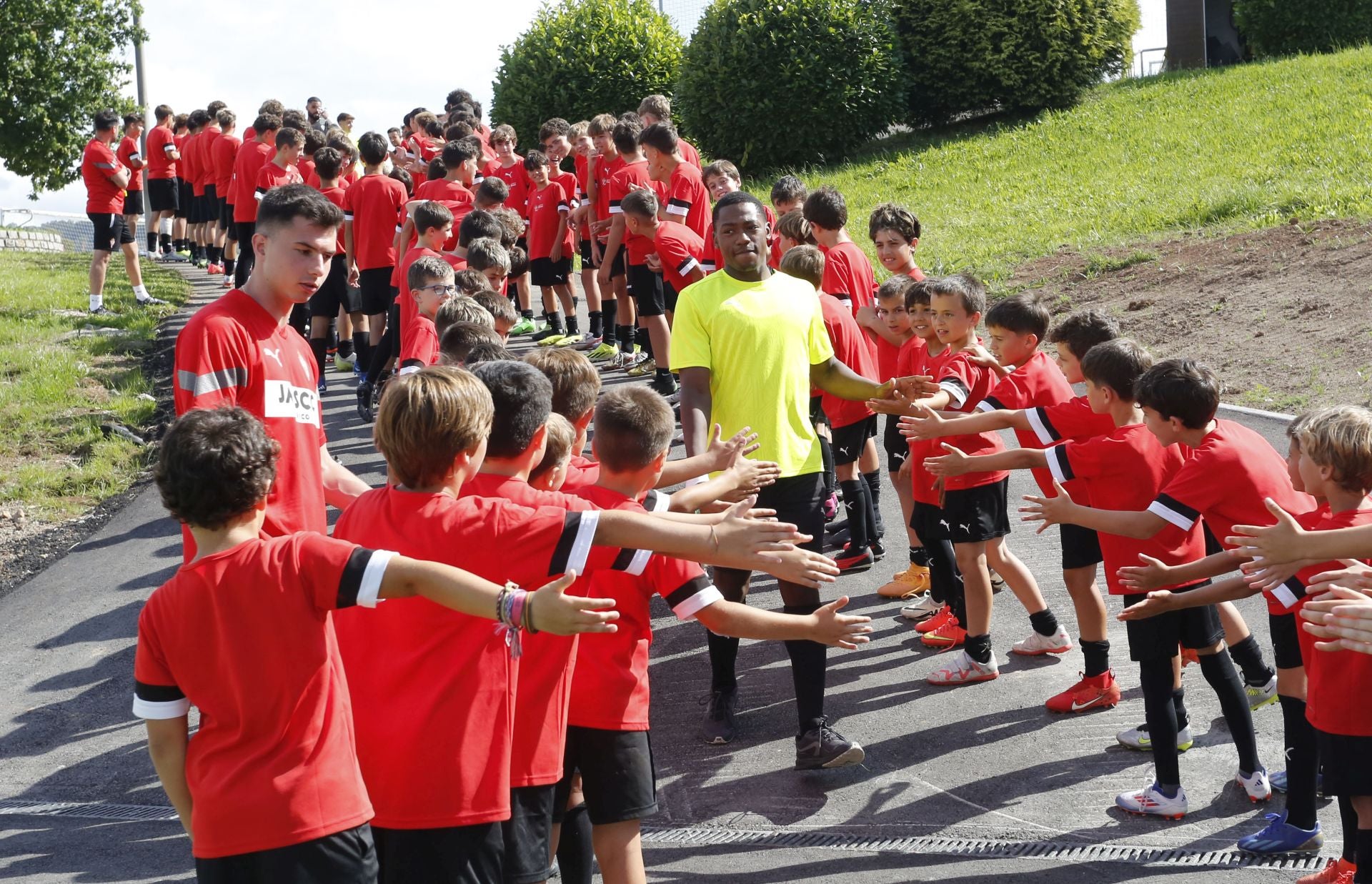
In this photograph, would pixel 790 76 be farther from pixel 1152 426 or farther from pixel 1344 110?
pixel 1152 426

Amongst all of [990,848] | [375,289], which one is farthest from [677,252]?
[990,848]

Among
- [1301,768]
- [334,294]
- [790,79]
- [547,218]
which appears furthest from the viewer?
[790,79]

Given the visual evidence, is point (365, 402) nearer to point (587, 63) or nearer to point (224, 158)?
point (224, 158)

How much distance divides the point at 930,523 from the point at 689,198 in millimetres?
4945

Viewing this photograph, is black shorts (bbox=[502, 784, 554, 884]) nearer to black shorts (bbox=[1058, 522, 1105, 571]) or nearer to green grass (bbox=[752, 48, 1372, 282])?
black shorts (bbox=[1058, 522, 1105, 571])

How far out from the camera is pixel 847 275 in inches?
309

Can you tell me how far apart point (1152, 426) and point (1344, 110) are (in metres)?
14.4

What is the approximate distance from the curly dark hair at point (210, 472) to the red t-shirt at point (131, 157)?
14.7 metres

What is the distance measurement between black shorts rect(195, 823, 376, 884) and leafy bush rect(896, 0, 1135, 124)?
1840 centimetres

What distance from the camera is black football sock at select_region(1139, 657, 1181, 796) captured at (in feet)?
14.9

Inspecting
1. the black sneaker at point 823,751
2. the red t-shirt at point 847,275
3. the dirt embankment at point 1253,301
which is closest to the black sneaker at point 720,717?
the black sneaker at point 823,751

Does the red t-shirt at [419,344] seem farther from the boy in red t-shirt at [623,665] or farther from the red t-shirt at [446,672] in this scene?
the red t-shirt at [446,672]

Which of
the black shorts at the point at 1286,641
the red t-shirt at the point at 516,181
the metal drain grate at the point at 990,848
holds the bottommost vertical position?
the metal drain grate at the point at 990,848

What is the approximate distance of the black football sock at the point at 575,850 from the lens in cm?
389
